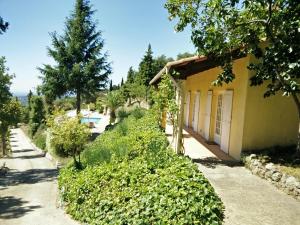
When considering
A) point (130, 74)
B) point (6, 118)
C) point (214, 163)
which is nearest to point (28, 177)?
point (214, 163)

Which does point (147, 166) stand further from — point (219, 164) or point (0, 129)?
point (0, 129)

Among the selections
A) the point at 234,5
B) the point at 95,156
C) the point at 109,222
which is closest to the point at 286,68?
the point at 234,5

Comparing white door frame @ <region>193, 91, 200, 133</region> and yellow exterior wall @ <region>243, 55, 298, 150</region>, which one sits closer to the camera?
yellow exterior wall @ <region>243, 55, 298, 150</region>

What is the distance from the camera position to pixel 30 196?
50.3ft

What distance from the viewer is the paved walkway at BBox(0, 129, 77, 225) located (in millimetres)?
10508

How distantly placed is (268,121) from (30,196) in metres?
11.3

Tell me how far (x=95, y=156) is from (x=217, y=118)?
6209 millimetres

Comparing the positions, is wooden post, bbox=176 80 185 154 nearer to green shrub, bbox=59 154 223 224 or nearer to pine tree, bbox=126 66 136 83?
green shrub, bbox=59 154 223 224

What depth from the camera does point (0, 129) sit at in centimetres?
3753

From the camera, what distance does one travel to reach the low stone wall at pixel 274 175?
312 inches

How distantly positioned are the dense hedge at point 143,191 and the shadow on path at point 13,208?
2.19 m

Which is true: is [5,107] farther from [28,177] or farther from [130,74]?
[130,74]

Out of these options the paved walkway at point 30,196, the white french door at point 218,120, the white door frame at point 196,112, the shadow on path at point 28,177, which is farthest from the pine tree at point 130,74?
the white french door at point 218,120

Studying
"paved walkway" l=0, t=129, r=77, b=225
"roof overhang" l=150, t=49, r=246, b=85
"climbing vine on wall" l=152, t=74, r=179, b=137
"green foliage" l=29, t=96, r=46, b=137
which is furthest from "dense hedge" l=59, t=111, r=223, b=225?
"green foliage" l=29, t=96, r=46, b=137
